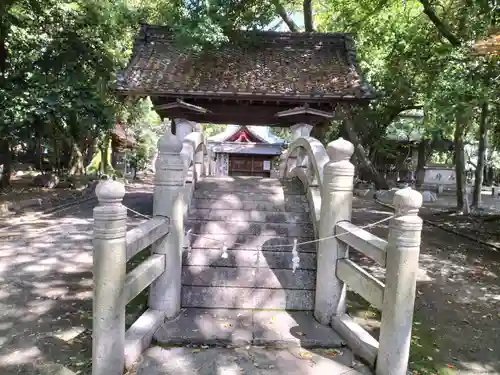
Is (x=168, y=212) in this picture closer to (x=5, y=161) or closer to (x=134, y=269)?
(x=134, y=269)

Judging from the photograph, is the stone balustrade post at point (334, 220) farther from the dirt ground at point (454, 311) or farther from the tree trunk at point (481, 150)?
the tree trunk at point (481, 150)

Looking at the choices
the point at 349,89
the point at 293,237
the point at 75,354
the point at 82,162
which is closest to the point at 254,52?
the point at 349,89

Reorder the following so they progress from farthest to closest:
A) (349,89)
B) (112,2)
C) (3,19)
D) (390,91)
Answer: (390,91) → (112,2) → (3,19) → (349,89)

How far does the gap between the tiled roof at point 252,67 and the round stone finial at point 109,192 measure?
722cm

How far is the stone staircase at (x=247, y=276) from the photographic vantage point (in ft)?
14.7

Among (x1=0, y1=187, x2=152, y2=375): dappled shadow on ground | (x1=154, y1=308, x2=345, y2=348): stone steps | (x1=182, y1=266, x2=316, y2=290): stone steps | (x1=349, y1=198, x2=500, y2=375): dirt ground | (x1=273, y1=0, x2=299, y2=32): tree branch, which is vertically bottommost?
(x1=349, y1=198, x2=500, y2=375): dirt ground

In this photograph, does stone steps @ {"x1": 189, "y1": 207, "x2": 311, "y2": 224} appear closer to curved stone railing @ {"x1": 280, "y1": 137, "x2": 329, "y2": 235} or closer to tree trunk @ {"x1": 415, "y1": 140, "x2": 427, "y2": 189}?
curved stone railing @ {"x1": 280, "y1": 137, "x2": 329, "y2": 235}

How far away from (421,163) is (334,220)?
24878mm

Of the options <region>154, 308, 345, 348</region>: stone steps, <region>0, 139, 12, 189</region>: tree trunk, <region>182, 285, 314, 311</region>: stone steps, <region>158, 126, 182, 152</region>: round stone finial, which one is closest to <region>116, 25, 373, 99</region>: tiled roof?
<region>158, 126, 182, 152</region>: round stone finial

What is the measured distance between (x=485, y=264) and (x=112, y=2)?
45.6ft

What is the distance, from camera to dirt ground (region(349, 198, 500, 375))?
4645 mm

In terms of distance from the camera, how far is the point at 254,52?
12.5 meters

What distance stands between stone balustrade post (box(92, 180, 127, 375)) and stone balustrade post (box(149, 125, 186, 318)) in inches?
48.5

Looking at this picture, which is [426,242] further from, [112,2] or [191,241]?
[112,2]
